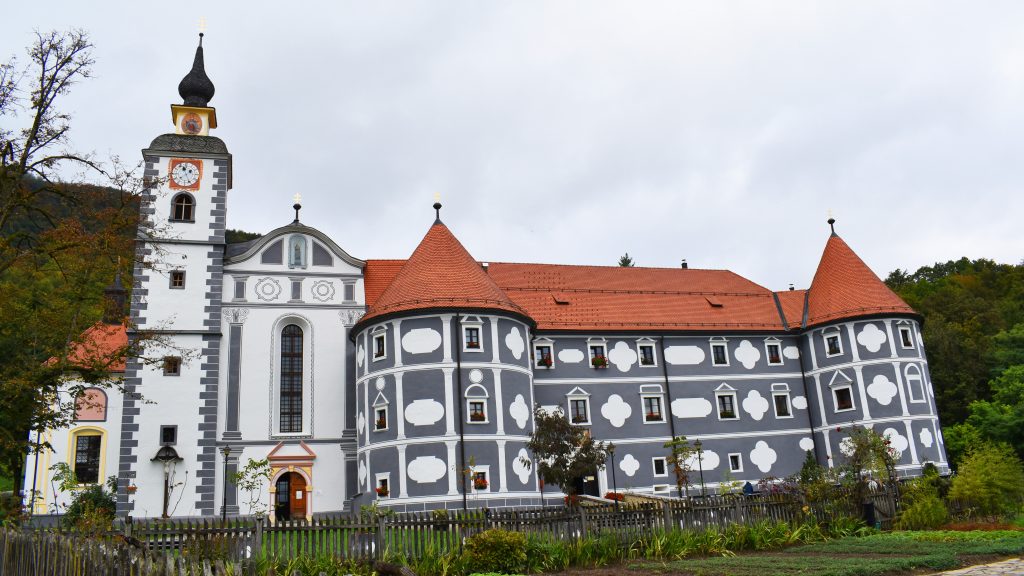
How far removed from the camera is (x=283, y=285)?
33.2 m

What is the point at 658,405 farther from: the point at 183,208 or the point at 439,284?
the point at 183,208

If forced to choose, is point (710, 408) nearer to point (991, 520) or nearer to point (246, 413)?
point (991, 520)

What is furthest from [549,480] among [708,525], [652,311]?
[652,311]

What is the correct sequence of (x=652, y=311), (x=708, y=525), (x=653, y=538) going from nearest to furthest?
(x=653, y=538), (x=708, y=525), (x=652, y=311)

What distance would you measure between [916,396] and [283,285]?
91.5 feet

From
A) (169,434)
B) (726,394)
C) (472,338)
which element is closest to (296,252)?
(169,434)

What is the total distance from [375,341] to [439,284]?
3.31 m

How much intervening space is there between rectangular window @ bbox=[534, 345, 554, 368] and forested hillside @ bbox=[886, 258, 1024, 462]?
21491mm

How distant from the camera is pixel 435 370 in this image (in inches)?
1161

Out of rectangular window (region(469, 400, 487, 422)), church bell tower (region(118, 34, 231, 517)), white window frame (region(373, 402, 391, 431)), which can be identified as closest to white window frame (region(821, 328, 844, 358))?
rectangular window (region(469, 400, 487, 422))

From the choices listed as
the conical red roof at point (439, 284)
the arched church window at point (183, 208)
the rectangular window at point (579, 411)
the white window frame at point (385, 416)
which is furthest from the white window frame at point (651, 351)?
the arched church window at point (183, 208)

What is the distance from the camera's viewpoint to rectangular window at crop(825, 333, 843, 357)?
3753 centimetres

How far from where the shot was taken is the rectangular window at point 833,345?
3753 cm

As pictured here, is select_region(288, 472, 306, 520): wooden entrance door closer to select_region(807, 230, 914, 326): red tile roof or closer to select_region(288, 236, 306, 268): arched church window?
select_region(288, 236, 306, 268): arched church window
